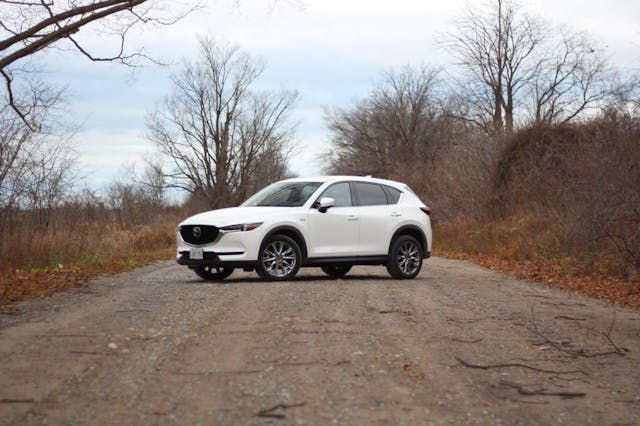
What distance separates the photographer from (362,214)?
15188 millimetres

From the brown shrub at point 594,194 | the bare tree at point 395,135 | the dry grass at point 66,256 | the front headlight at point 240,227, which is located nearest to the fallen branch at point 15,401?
the dry grass at point 66,256

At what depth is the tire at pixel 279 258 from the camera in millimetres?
13945

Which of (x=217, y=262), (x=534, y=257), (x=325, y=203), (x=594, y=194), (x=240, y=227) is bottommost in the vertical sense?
(x=534, y=257)

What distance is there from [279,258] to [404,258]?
2.69 m

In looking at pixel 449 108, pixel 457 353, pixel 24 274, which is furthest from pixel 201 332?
pixel 449 108

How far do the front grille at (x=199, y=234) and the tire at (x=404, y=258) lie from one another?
342 centimetres

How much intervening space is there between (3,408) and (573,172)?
17.6 m

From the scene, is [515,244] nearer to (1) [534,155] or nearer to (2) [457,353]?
(1) [534,155]

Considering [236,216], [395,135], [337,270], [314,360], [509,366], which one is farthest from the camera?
[395,135]

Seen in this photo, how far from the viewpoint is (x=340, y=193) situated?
49.8 feet

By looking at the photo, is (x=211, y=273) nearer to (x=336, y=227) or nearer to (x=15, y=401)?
(x=336, y=227)

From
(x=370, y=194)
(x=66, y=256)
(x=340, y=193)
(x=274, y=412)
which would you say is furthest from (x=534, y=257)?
(x=274, y=412)

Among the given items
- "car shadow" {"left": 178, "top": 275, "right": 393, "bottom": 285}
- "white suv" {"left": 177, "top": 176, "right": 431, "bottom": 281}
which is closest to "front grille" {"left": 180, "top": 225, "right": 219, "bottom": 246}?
"white suv" {"left": 177, "top": 176, "right": 431, "bottom": 281}

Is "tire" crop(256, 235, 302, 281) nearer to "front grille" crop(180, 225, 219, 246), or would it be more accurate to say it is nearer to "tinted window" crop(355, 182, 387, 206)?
"front grille" crop(180, 225, 219, 246)
